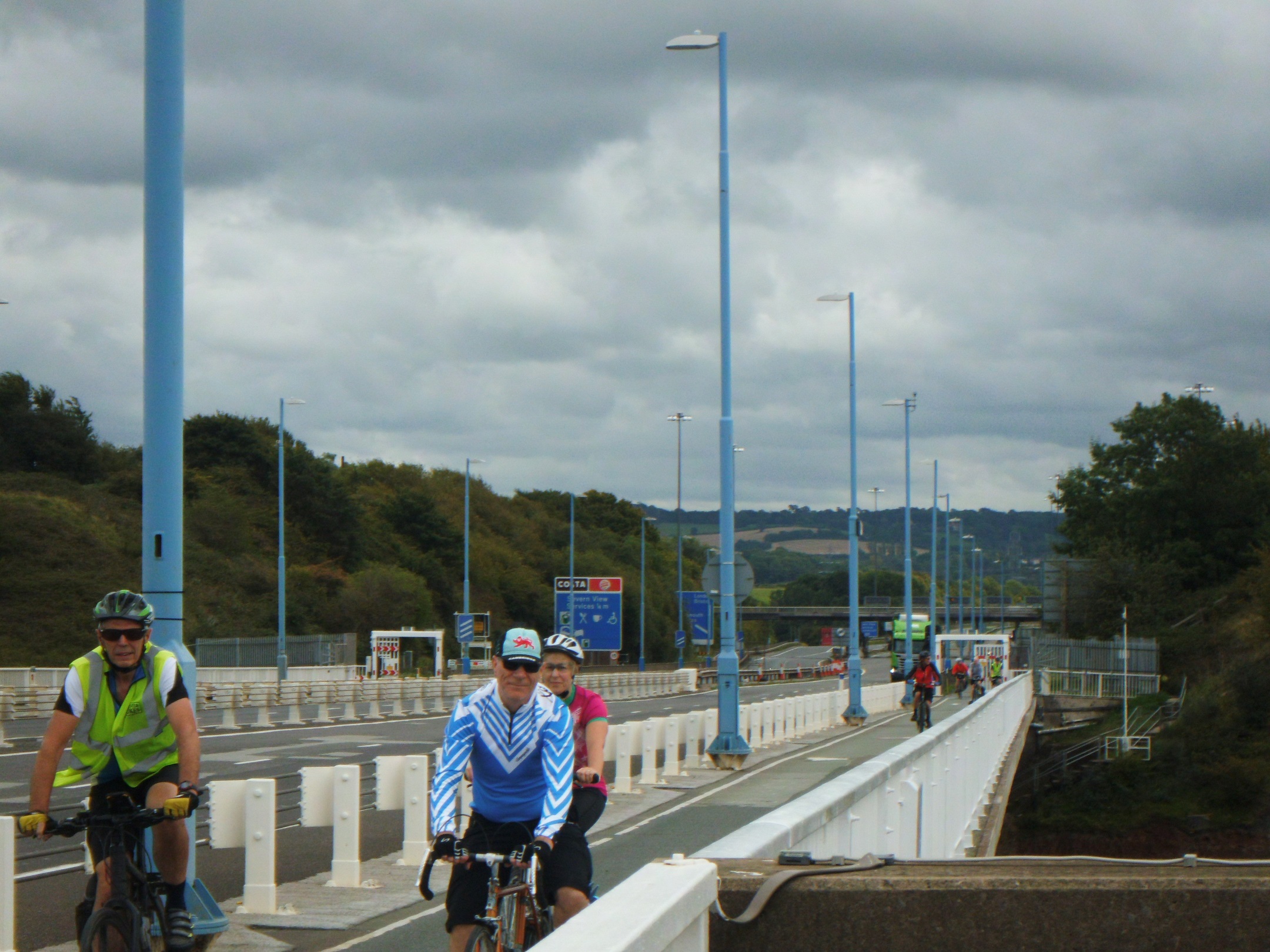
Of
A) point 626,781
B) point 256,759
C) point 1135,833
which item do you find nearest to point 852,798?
point 626,781

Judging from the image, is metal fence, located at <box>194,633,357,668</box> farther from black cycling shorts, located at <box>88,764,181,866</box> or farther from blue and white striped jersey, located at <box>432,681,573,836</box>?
blue and white striped jersey, located at <box>432,681,573,836</box>

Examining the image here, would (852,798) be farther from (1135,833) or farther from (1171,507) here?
(1171,507)

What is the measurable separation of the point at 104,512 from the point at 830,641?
117m

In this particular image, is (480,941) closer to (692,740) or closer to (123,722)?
(123,722)

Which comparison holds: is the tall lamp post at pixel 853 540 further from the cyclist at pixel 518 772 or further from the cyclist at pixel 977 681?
the cyclist at pixel 518 772

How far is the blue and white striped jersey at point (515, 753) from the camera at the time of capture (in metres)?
5.93

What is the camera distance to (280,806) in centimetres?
1719

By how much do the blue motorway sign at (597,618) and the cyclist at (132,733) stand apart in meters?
56.3

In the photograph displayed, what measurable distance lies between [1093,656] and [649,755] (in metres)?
55.4

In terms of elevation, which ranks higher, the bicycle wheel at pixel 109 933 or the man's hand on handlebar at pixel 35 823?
the man's hand on handlebar at pixel 35 823

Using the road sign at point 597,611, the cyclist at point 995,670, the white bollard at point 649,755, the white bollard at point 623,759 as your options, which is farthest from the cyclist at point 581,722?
the cyclist at point 995,670

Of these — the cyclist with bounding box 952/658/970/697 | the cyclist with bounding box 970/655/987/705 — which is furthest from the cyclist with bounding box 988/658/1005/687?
the cyclist with bounding box 952/658/970/697

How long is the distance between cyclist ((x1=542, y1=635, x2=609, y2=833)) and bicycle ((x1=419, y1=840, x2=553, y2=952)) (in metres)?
1.13

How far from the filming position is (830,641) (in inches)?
6993
